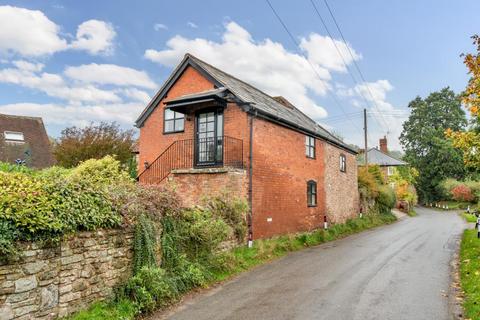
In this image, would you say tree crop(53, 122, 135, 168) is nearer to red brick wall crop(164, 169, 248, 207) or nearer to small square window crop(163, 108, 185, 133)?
small square window crop(163, 108, 185, 133)

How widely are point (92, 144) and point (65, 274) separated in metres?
15.3

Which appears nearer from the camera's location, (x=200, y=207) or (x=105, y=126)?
(x=200, y=207)

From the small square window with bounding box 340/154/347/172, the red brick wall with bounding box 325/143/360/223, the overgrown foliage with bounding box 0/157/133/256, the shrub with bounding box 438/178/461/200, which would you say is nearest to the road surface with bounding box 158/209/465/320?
the overgrown foliage with bounding box 0/157/133/256

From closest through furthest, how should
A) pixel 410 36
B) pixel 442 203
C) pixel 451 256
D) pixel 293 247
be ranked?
pixel 451 256
pixel 293 247
pixel 410 36
pixel 442 203

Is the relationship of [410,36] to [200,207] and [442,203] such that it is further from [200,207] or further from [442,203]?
[442,203]

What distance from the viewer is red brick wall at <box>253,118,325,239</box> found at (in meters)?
→ 14.2

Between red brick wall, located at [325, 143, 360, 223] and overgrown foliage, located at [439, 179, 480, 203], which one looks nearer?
red brick wall, located at [325, 143, 360, 223]

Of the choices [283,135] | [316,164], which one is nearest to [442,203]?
Result: [316,164]

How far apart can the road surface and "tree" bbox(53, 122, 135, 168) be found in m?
13.1

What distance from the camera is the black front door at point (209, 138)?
606 inches

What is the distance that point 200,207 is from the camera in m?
10.8

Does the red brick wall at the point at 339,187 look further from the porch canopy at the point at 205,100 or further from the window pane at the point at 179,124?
the window pane at the point at 179,124

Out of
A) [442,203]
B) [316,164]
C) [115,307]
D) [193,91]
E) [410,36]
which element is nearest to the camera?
[115,307]

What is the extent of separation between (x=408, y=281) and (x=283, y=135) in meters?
8.81
